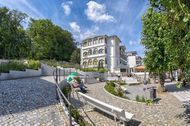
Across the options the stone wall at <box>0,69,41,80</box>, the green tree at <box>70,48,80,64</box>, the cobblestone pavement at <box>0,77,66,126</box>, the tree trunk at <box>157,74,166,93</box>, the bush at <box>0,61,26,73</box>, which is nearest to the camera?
the cobblestone pavement at <box>0,77,66,126</box>

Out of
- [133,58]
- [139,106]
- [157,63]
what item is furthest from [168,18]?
[133,58]

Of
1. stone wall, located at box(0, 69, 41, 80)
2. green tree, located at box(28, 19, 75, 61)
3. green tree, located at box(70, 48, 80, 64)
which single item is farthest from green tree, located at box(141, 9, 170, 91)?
green tree, located at box(70, 48, 80, 64)

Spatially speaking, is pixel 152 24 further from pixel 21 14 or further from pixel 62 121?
pixel 21 14

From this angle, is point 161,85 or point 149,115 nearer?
point 149,115

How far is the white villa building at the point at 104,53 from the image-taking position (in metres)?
79.6

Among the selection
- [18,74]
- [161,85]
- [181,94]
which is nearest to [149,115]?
[181,94]

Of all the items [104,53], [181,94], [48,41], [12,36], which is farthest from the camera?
[104,53]

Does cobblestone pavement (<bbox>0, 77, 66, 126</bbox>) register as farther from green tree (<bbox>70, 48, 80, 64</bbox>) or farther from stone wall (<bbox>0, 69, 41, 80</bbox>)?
green tree (<bbox>70, 48, 80, 64</bbox>)

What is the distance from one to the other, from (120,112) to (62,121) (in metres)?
2.18

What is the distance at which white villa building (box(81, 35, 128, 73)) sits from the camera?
7956 centimetres

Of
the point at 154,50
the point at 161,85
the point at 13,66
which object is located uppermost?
the point at 154,50

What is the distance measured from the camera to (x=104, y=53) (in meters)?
79.1

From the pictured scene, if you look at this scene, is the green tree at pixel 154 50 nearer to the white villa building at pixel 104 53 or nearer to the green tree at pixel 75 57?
the green tree at pixel 75 57

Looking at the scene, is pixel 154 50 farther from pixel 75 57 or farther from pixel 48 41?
pixel 75 57
